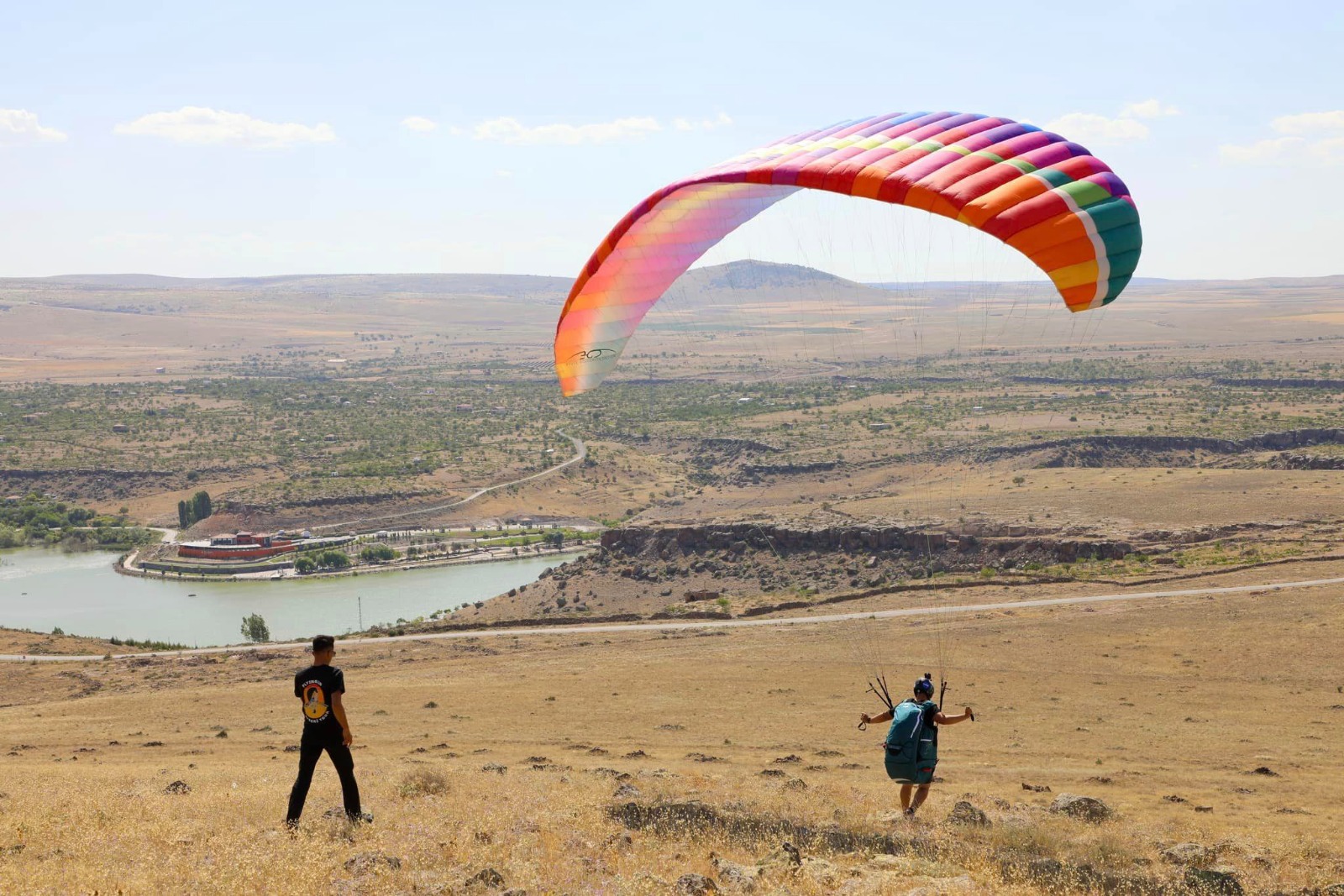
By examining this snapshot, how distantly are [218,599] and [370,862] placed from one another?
46560 mm

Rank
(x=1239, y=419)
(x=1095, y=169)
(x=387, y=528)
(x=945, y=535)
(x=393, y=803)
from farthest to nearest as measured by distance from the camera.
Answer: (x=1239, y=419)
(x=387, y=528)
(x=945, y=535)
(x=1095, y=169)
(x=393, y=803)

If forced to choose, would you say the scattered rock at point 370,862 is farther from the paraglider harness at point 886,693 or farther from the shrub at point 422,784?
the paraglider harness at point 886,693

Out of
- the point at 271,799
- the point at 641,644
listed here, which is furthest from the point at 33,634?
the point at 271,799

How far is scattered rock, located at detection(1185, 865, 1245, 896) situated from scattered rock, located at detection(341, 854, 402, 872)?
6377mm

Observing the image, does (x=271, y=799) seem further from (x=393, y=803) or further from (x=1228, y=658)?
(x=1228, y=658)

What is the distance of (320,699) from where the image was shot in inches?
393

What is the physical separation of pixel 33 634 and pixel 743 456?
47331 mm

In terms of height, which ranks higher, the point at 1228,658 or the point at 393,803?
the point at 393,803

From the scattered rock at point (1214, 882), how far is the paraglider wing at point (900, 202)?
218 inches

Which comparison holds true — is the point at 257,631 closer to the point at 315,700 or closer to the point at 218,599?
the point at 218,599

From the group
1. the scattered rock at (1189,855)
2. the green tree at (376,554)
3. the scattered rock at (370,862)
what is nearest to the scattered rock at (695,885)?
the scattered rock at (370,862)

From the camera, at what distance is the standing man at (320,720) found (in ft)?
32.8

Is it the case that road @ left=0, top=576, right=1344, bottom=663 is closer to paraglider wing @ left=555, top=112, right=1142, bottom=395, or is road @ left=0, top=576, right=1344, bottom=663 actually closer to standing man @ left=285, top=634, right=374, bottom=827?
paraglider wing @ left=555, top=112, right=1142, bottom=395

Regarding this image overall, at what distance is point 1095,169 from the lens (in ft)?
43.9
